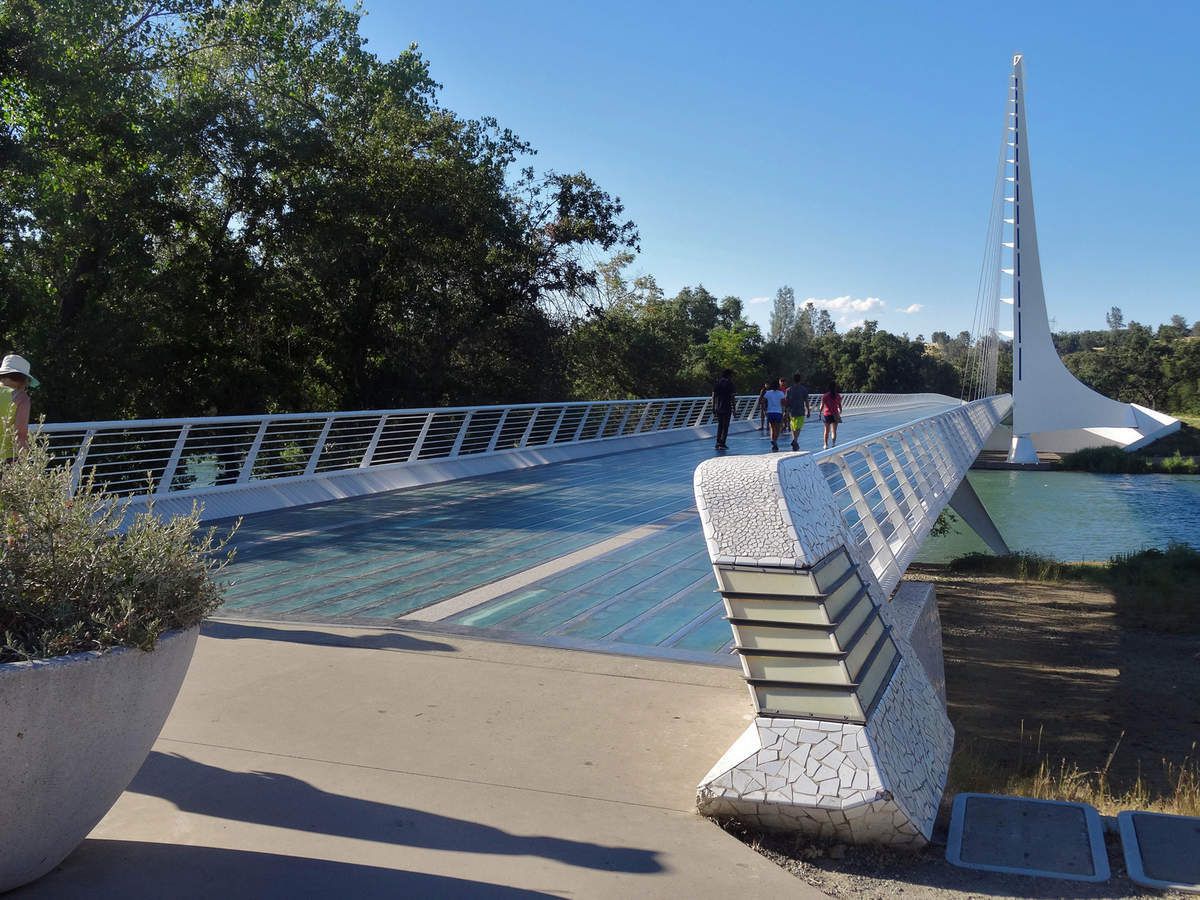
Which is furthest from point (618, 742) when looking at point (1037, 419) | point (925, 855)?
point (1037, 419)

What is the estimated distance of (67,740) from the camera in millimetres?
3291

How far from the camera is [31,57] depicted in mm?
25391

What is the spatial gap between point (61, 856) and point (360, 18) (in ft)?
126

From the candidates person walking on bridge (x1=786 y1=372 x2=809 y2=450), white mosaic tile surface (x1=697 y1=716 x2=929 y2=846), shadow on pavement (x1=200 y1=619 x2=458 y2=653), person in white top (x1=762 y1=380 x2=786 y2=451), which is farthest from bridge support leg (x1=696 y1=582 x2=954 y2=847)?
person walking on bridge (x1=786 y1=372 x2=809 y2=450)

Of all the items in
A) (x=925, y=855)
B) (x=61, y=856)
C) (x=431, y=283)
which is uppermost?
(x=431, y=283)

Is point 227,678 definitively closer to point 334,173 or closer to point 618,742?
point 618,742

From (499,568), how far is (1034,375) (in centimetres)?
5810

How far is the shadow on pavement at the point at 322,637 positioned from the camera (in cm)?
680

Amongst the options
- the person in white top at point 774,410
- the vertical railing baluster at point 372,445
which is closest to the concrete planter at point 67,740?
the vertical railing baluster at point 372,445

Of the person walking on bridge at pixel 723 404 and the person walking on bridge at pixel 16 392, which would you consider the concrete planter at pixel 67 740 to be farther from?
the person walking on bridge at pixel 723 404

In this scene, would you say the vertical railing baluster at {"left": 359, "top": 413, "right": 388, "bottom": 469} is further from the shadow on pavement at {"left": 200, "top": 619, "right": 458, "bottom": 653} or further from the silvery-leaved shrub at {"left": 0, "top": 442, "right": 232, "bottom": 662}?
the silvery-leaved shrub at {"left": 0, "top": 442, "right": 232, "bottom": 662}

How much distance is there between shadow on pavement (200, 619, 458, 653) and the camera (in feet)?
22.3

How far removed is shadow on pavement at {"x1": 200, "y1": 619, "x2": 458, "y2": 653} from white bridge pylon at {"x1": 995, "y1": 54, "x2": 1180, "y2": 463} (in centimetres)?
5875

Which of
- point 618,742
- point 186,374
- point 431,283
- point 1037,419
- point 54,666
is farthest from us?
point 1037,419
